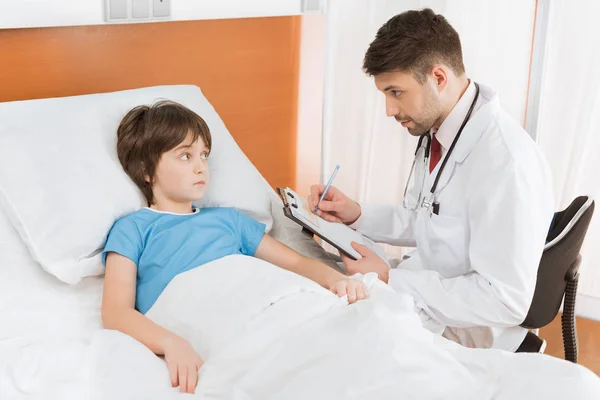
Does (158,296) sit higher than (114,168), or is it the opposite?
(114,168)

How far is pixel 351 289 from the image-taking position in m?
1.58

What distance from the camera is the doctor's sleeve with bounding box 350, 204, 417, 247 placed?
2074 mm

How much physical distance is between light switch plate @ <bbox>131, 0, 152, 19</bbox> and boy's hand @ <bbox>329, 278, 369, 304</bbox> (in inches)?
41.5

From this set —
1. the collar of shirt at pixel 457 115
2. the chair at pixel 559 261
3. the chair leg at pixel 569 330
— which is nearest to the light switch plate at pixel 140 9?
the collar of shirt at pixel 457 115

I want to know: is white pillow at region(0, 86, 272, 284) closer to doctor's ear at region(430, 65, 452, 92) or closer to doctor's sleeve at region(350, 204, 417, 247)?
doctor's sleeve at region(350, 204, 417, 247)

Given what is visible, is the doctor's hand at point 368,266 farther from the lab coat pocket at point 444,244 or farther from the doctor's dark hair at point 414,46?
the doctor's dark hair at point 414,46

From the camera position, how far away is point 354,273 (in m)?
1.79

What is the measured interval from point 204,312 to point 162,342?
105 mm

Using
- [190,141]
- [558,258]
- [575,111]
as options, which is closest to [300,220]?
[190,141]

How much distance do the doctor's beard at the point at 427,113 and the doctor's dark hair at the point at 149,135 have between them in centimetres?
53

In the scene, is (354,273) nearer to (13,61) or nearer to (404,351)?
(404,351)

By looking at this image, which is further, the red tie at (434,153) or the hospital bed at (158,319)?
the red tie at (434,153)

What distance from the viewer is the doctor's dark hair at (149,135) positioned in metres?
1.74

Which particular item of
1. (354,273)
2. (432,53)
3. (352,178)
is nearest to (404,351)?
(354,273)
